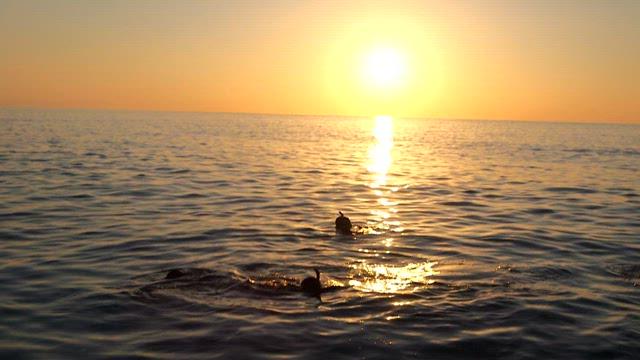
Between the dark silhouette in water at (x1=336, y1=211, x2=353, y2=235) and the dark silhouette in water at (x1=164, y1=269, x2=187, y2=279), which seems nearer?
the dark silhouette in water at (x1=164, y1=269, x2=187, y2=279)

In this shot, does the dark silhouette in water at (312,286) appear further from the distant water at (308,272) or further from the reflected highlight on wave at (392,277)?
the reflected highlight on wave at (392,277)

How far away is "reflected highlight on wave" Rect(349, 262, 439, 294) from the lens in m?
13.1

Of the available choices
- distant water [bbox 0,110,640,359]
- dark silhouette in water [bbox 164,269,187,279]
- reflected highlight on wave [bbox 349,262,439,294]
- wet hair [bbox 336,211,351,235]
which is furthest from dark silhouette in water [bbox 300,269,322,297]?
wet hair [bbox 336,211,351,235]

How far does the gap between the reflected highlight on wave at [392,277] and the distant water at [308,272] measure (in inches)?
2.0

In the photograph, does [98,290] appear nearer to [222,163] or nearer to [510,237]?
[510,237]

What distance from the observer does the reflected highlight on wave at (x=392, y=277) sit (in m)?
13.1

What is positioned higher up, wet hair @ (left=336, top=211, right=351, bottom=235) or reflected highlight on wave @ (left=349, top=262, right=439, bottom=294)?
wet hair @ (left=336, top=211, right=351, bottom=235)

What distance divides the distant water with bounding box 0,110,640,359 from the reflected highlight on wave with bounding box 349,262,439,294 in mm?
51

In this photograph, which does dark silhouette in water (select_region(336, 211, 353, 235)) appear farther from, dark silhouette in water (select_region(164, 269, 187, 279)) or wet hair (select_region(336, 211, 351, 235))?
dark silhouette in water (select_region(164, 269, 187, 279))

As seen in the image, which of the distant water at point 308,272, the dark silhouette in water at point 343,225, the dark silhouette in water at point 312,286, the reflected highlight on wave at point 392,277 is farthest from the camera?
the dark silhouette in water at point 343,225

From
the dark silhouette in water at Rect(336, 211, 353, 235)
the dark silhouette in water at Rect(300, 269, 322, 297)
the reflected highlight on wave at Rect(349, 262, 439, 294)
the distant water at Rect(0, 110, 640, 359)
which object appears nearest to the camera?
the distant water at Rect(0, 110, 640, 359)

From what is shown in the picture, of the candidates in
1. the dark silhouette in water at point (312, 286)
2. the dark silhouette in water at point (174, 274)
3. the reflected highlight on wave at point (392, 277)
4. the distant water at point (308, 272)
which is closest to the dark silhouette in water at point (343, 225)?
the distant water at point (308, 272)

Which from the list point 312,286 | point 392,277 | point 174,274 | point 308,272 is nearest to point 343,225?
Result: point 308,272

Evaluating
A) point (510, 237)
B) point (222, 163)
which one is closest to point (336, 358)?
point (510, 237)
